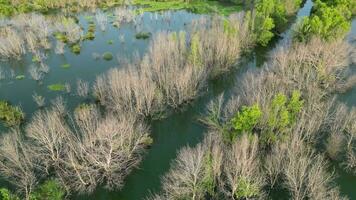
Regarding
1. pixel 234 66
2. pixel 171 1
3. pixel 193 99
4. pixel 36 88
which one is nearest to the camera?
pixel 193 99

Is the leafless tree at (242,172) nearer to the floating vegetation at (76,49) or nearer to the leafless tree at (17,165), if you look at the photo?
the leafless tree at (17,165)

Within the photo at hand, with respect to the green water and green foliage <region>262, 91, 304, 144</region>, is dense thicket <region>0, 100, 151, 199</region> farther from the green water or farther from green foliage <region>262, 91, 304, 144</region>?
green foliage <region>262, 91, 304, 144</region>

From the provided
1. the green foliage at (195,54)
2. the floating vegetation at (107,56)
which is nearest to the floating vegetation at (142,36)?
the floating vegetation at (107,56)

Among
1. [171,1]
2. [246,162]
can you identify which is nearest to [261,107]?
[246,162]

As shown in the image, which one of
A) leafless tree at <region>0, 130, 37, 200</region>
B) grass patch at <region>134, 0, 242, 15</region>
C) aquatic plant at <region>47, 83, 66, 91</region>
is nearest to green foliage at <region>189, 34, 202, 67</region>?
aquatic plant at <region>47, 83, 66, 91</region>

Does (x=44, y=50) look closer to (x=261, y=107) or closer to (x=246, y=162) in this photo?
(x=261, y=107)

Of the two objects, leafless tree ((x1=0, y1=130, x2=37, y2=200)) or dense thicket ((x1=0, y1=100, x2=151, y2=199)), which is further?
dense thicket ((x1=0, y1=100, x2=151, y2=199))
